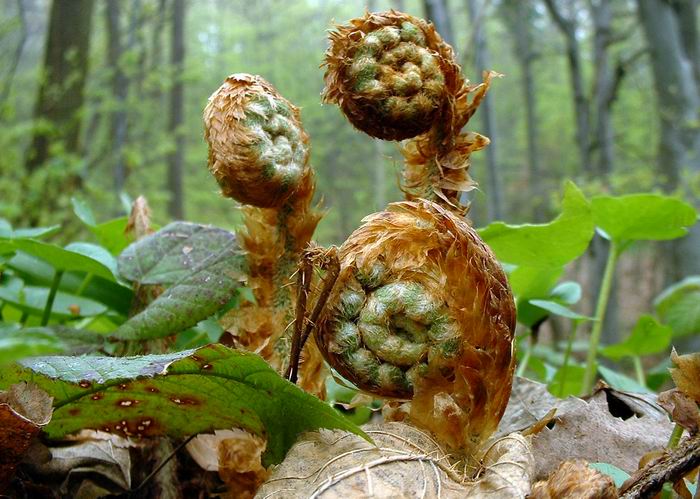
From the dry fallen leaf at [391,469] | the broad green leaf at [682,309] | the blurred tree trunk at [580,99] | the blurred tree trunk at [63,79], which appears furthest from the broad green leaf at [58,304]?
the blurred tree trunk at [580,99]

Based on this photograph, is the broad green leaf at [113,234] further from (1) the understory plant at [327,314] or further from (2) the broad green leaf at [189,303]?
A: (2) the broad green leaf at [189,303]

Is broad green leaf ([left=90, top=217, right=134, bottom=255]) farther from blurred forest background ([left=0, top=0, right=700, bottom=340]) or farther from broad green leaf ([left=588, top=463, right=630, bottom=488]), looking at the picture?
broad green leaf ([left=588, top=463, right=630, bottom=488])

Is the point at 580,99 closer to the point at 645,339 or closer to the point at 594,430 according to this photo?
the point at 645,339

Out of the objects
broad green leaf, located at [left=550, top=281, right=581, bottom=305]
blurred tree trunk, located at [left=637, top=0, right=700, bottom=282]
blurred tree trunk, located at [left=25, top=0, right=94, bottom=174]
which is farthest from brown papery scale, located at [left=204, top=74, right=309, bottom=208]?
blurred tree trunk, located at [left=637, top=0, right=700, bottom=282]

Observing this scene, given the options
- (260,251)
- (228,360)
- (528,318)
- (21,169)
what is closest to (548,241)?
(528,318)

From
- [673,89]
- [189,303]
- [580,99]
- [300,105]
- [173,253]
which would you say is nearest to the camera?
[189,303]

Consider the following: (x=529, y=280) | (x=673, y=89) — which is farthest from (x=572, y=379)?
(x=673, y=89)
